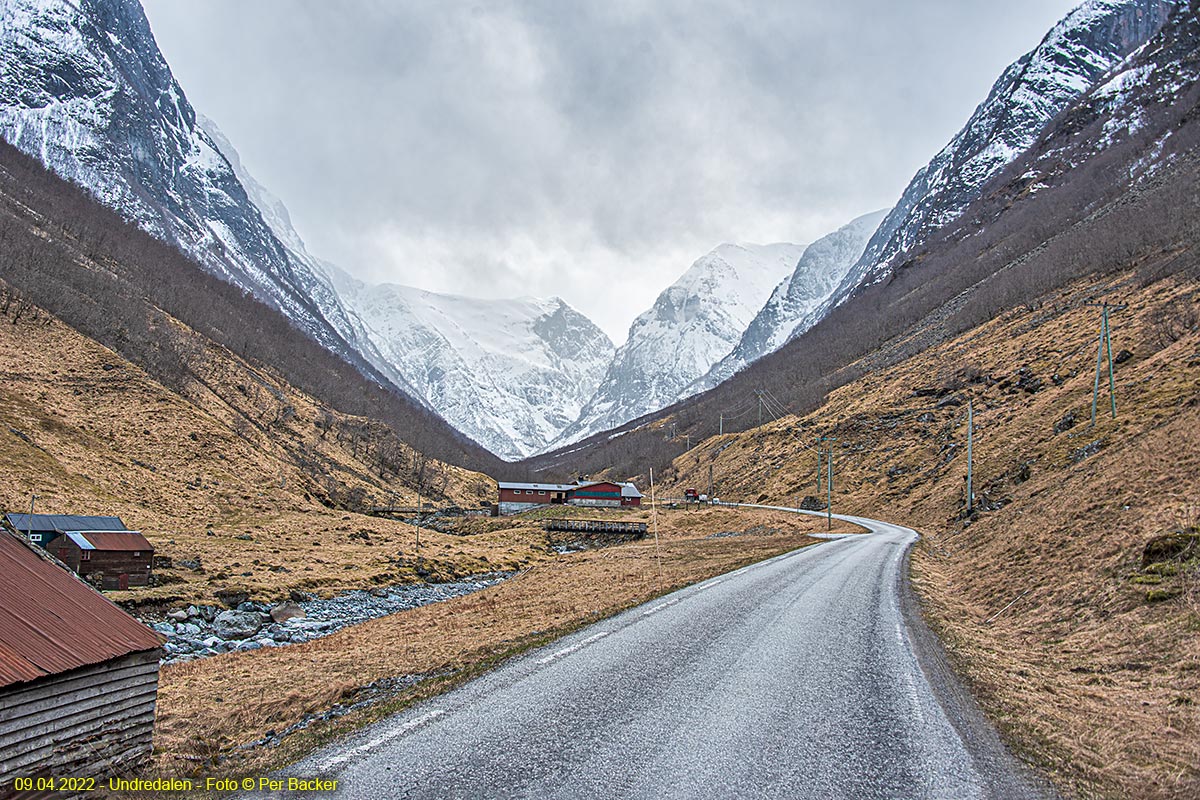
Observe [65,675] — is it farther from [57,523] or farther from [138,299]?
[138,299]

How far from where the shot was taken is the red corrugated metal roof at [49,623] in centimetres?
712

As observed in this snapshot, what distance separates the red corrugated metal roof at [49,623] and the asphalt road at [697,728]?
3.66m

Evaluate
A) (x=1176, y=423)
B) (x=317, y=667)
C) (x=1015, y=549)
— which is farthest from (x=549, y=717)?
(x=1176, y=423)

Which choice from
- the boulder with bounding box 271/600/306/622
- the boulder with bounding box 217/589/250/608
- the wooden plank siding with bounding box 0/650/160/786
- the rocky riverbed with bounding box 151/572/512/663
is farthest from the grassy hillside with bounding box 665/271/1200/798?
the boulder with bounding box 217/589/250/608

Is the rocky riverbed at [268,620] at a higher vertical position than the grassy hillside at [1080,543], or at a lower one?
lower

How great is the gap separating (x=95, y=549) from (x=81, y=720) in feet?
101

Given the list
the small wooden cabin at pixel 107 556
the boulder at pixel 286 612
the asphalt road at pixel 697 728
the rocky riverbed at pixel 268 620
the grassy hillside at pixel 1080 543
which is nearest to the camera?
the asphalt road at pixel 697 728

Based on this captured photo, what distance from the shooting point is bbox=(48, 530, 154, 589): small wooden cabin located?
30.5m

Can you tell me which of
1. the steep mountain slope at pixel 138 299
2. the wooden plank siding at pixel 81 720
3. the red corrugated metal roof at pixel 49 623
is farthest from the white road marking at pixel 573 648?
the steep mountain slope at pixel 138 299

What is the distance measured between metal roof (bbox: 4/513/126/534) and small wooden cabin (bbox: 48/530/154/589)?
946mm

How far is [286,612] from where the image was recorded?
93.2 feet

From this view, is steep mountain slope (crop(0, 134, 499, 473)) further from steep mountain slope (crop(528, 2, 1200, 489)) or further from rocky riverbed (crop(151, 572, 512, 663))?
steep mountain slope (crop(528, 2, 1200, 489))

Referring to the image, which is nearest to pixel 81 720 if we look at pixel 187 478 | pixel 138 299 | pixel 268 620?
pixel 268 620

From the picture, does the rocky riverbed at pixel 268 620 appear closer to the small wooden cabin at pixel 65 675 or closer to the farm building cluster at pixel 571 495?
the small wooden cabin at pixel 65 675
